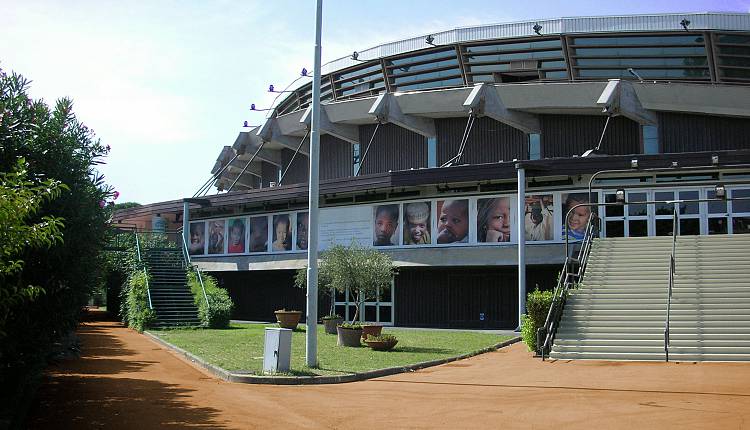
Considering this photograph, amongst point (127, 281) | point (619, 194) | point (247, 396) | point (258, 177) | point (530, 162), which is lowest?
point (247, 396)

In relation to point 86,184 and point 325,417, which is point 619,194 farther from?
point 86,184

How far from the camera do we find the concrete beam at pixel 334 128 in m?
37.8

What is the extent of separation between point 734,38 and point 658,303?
17013 mm

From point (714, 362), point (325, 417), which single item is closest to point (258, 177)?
point (714, 362)

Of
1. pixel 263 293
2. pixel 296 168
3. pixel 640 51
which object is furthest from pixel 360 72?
pixel 640 51

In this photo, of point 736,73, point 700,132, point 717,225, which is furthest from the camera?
point 736,73

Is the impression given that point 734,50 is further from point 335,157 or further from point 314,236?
point 314,236

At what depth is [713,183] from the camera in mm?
27016

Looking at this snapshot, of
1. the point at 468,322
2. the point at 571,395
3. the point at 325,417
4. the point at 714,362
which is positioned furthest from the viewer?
the point at 468,322

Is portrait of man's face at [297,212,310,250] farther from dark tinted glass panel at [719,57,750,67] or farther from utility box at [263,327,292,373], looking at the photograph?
dark tinted glass panel at [719,57,750,67]

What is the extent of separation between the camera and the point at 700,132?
31.2m

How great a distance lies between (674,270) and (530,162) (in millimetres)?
7136

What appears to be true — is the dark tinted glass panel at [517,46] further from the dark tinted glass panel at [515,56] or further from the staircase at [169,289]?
the staircase at [169,289]

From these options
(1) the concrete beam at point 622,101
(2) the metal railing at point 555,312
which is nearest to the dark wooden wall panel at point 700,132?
(1) the concrete beam at point 622,101
